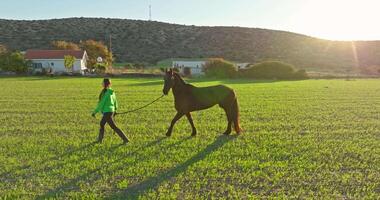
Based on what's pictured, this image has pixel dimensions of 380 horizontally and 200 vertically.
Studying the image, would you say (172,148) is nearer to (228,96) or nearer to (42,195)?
(228,96)

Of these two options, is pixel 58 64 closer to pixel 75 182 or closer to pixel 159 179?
pixel 75 182

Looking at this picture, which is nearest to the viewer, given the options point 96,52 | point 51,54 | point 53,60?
point 53,60

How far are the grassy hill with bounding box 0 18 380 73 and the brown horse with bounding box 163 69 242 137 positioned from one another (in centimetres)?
8299

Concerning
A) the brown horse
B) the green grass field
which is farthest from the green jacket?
the brown horse

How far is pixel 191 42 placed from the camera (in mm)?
112562

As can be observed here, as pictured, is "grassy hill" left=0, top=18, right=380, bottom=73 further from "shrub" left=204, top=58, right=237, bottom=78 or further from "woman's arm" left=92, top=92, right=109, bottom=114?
"woman's arm" left=92, top=92, right=109, bottom=114

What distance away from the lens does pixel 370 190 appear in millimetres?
6594

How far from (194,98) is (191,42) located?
338 ft

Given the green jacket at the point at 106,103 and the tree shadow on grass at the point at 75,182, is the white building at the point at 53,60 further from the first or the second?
the tree shadow on grass at the point at 75,182

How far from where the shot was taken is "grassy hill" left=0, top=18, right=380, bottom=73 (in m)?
100

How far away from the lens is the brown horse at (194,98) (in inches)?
432

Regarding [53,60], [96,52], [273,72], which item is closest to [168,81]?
[273,72]

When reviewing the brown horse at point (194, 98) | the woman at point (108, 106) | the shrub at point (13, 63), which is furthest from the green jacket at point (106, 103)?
the shrub at point (13, 63)

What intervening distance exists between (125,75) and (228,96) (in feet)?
154
